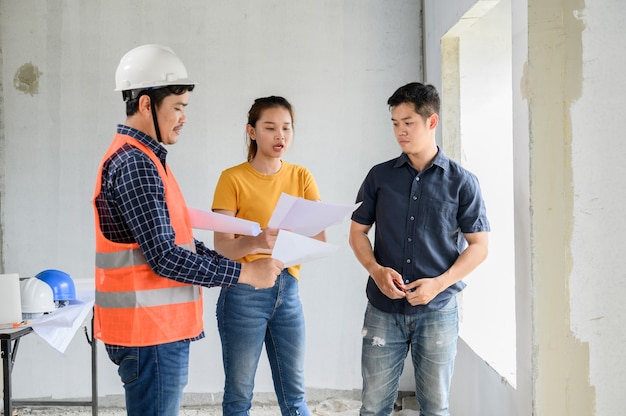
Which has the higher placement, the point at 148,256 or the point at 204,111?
the point at 204,111

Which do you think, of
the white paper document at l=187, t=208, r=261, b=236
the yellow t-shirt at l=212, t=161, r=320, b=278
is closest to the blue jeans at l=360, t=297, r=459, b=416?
the yellow t-shirt at l=212, t=161, r=320, b=278

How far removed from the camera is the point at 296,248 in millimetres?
2041

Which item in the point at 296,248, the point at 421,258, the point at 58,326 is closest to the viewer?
the point at 296,248

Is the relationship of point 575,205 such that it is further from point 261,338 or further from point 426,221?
point 261,338

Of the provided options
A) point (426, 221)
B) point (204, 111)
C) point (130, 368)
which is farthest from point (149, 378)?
point (204, 111)

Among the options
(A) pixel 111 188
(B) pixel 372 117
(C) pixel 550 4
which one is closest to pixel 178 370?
(A) pixel 111 188

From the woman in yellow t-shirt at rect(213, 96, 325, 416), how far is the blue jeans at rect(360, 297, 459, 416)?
0.31m

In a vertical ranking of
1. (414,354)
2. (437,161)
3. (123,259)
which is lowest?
(414,354)

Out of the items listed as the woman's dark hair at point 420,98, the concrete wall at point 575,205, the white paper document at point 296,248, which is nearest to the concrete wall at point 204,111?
the woman's dark hair at point 420,98

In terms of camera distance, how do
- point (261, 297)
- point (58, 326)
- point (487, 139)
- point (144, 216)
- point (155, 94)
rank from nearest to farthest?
point (144, 216), point (155, 94), point (261, 297), point (58, 326), point (487, 139)

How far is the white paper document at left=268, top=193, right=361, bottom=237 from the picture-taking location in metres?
2.06

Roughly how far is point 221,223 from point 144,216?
1.40 feet

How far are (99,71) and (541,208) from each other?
2.90m

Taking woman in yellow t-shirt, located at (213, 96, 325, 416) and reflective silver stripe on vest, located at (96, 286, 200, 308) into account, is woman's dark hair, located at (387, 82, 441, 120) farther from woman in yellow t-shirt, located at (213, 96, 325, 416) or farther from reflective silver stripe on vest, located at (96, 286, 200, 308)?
reflective silver stripe on vest, located at (96, 286, 200, 308)
